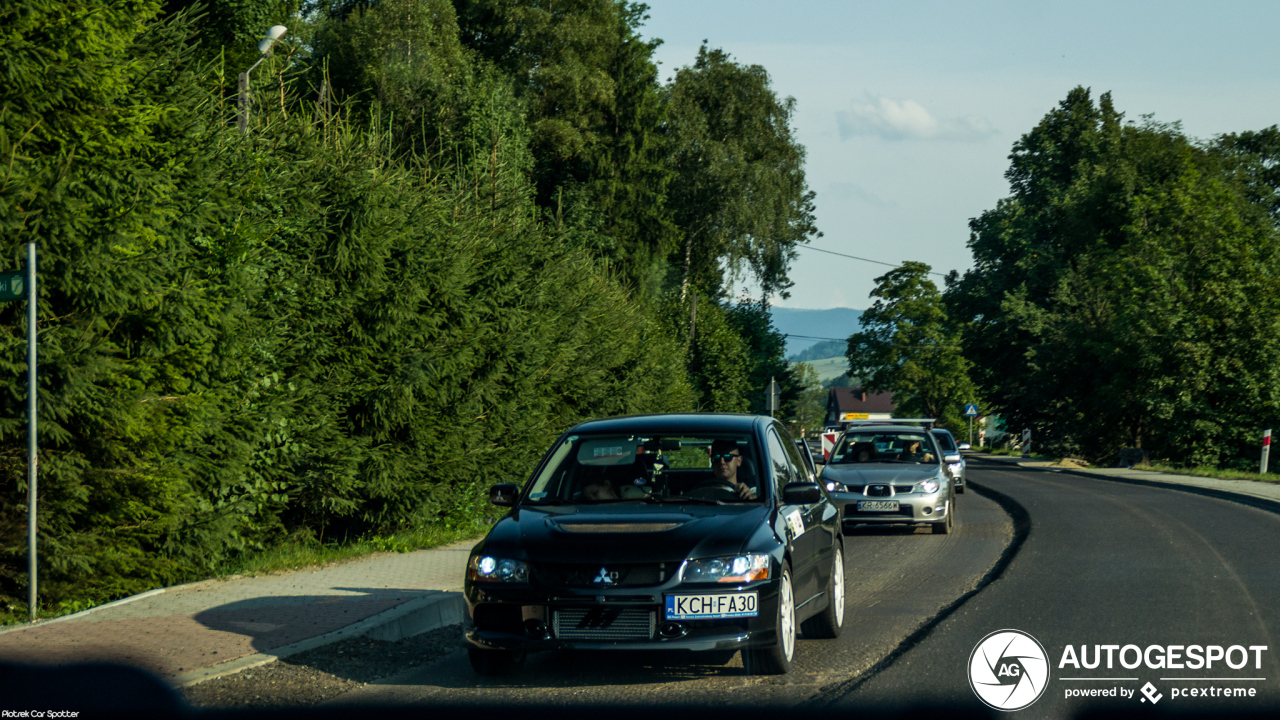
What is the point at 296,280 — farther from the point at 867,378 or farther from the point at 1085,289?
the point at 867,378

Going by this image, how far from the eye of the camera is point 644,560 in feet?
19.9

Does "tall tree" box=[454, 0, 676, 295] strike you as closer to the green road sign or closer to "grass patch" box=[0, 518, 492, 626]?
"grass patch" box=[0, 518, 492, 626]

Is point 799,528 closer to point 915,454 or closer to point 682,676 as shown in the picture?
point 682,676

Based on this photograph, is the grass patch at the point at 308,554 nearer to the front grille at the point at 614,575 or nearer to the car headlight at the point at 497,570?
the car headlight at the point at 497,570

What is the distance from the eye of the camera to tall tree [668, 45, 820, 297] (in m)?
46.7

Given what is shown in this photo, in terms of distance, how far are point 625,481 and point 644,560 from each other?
4.68ft

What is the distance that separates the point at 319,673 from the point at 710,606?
7.80 ft

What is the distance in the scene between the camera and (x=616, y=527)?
6.41m

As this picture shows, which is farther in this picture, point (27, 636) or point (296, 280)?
point (296, 280)

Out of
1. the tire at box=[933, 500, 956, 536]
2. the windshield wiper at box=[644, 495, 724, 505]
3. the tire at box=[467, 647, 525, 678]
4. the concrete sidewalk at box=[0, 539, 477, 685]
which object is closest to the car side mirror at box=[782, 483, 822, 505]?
the windshield wiper at box=[644, 495, 724, 505]

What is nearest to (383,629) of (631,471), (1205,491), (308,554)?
(631,471)

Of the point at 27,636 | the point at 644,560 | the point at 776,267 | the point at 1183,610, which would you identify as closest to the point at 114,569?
the point at 27,636

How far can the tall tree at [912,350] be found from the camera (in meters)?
82.4

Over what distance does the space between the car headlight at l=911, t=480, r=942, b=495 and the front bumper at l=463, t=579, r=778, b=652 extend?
9668 mm
